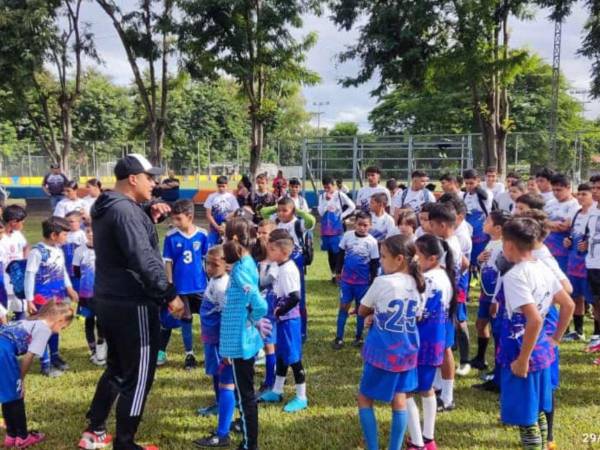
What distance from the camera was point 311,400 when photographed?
176 inches

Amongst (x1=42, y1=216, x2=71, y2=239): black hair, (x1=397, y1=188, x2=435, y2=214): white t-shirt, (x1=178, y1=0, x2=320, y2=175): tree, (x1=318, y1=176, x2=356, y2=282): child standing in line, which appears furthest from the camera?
(x1=178, y1=0, x2=320, y2=175): tree

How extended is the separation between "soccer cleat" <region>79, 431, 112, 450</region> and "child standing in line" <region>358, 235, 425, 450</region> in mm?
1910

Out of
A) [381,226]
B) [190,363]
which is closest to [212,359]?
[190,363]

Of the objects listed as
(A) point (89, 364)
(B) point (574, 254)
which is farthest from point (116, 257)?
(B) point (574, 254)

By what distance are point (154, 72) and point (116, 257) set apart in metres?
15.8

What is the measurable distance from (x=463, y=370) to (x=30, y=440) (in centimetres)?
375

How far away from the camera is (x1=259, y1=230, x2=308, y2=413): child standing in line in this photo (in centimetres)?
404

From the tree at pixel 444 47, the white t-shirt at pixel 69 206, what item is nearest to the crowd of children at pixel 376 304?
the white t-shirt at pixel 69 206

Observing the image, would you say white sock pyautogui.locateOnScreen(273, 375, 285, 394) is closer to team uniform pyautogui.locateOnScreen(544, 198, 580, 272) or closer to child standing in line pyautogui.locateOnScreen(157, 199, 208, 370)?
child standing in line pyautogui.locateOnScreen(157, 199, 208, 370)

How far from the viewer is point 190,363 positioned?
530 cm

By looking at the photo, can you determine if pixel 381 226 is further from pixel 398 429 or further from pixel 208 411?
pixel 398 429

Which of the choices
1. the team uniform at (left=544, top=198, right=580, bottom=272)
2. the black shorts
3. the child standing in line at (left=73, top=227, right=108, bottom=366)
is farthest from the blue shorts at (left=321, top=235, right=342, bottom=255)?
the child standing in line at (left=73, top=227, right=108, bottom=366)

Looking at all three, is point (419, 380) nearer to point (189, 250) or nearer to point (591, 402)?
point (591, 402)

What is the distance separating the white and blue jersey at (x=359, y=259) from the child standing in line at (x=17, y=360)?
3070mm
